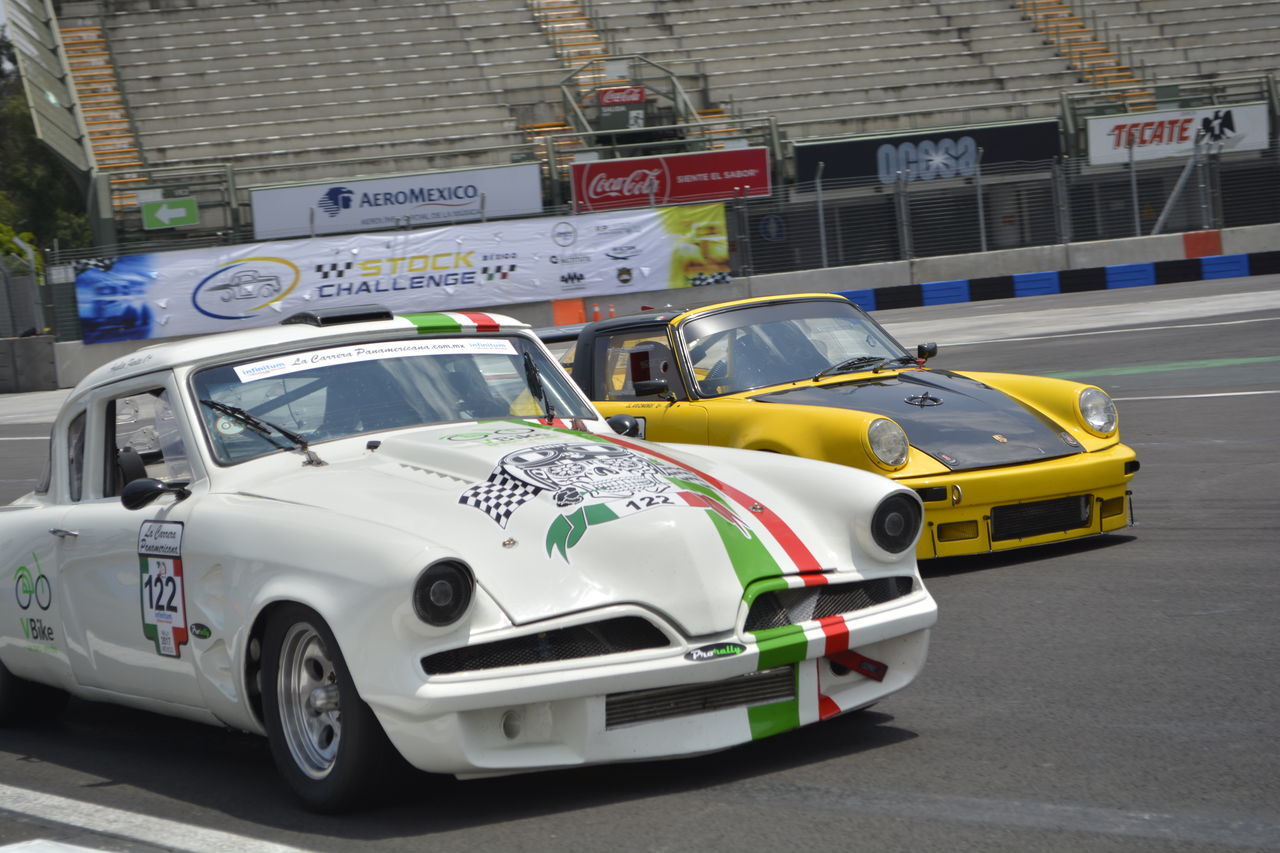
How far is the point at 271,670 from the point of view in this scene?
4.12 metres

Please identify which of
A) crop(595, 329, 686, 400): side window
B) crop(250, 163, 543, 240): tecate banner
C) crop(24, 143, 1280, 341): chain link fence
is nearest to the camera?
crop(595, 329, 686, 400): side window

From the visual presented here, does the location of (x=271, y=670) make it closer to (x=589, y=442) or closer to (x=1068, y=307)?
(x=589, y=442)

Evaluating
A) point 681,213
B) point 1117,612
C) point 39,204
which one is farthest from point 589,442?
point 39,204

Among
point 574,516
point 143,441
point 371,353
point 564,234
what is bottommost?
point 574,516

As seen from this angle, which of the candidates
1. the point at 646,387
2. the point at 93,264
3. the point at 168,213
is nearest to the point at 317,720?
the point at 646,387

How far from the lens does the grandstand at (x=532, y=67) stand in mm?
30328

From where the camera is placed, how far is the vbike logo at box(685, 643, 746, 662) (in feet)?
12.7

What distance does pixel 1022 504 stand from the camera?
6.90 metres

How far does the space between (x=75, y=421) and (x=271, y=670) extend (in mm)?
1957

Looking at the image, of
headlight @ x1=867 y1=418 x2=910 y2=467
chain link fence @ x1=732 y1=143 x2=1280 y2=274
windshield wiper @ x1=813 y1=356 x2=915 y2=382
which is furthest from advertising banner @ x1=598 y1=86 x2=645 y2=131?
headlight @ x1=867 y1=418 x2=910 y2=467

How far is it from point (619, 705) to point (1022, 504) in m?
3.55

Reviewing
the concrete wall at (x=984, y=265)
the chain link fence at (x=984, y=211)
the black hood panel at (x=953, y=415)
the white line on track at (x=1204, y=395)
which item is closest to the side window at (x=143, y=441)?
the black hood panel at (x=953, y=415)

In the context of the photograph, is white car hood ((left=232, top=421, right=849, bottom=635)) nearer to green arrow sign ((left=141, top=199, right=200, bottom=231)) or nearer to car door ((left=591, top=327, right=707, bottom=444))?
car door ((left=591, top=327, right=707, bottom=444))

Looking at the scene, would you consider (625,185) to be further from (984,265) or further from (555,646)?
(555,646)
